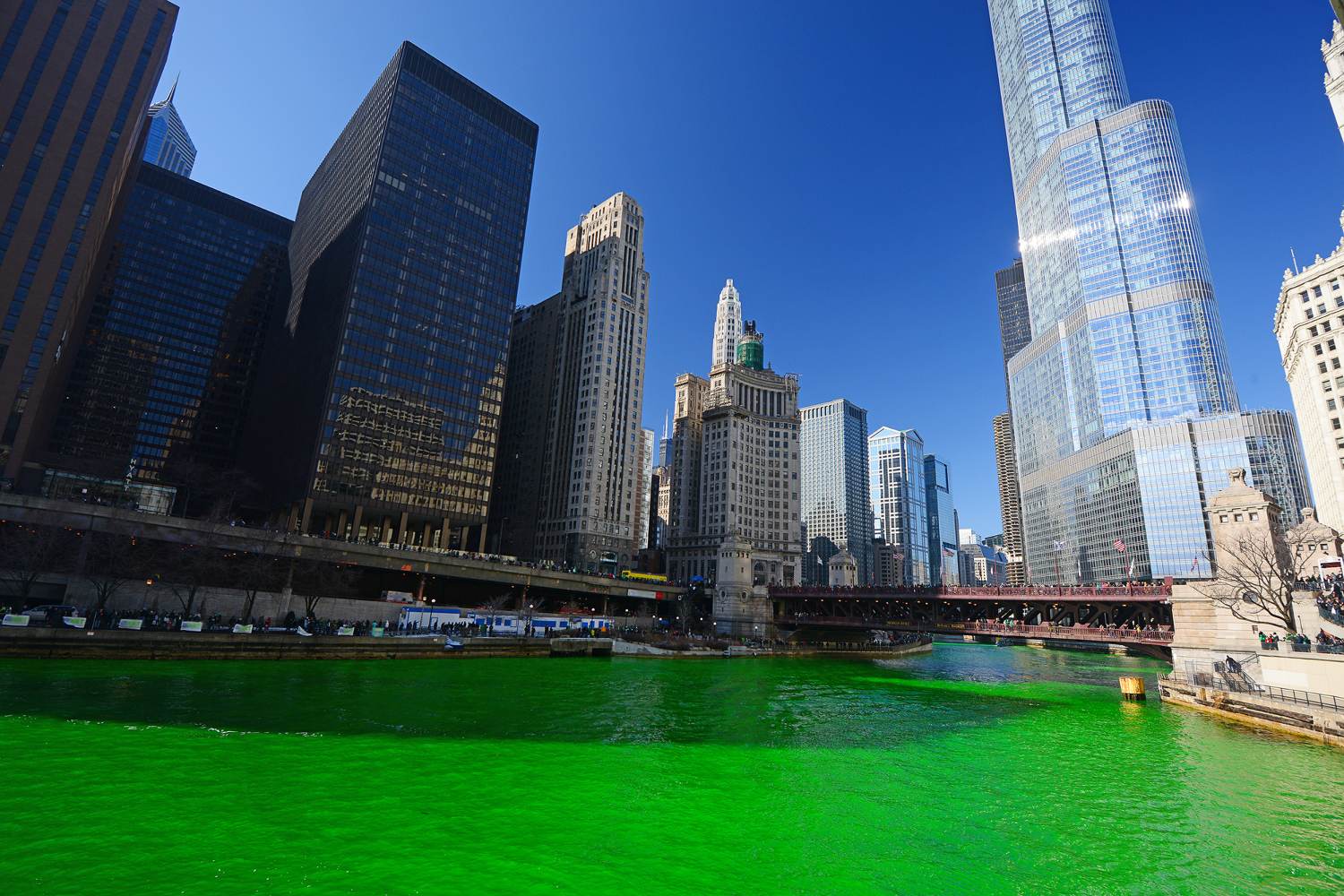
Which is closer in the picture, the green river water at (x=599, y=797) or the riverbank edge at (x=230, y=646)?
the green river water at (x=599, y=797)

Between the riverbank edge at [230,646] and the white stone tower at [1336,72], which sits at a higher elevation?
the white stone tower at [1336,72]

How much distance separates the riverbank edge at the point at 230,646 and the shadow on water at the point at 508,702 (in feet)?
7.76

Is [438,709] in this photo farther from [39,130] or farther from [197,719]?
[39,130]

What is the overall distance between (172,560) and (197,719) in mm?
47181

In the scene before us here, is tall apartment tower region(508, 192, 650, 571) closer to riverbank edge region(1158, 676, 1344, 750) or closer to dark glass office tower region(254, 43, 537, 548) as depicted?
dark glass office tower region(254, 43, 537, 548)

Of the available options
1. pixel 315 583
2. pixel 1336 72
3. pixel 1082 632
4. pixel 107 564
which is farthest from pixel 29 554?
pixel 1336 72

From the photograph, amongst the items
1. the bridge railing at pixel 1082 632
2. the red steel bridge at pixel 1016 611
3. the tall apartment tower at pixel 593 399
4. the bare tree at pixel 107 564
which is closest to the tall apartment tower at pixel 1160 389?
the red steel bridge at pixel 1016 611

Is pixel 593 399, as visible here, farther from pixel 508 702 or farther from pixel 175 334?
pixel 508 702

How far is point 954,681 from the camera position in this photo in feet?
278

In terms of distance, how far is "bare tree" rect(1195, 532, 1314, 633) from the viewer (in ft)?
169

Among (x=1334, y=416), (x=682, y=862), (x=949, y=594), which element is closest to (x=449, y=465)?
(x=949, y=594)

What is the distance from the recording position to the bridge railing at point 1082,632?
69.3 m

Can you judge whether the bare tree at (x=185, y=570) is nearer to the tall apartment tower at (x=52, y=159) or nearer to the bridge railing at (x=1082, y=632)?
the tall apartment tower at (x=52, y=159)

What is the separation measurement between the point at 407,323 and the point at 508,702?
345ft
